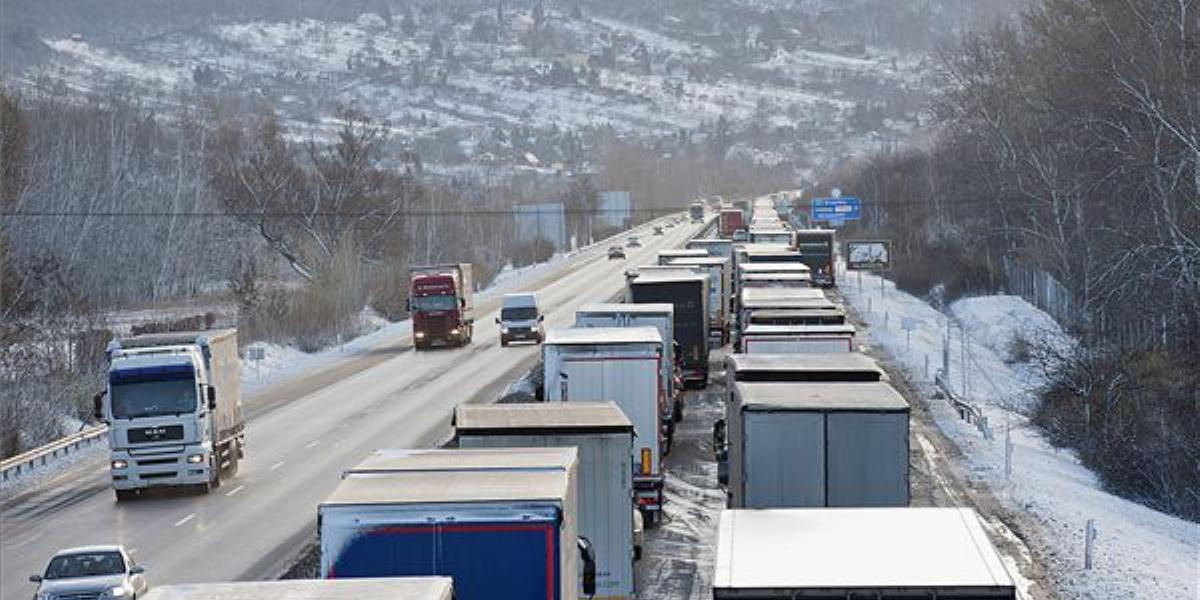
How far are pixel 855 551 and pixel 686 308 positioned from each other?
3211 centimetres

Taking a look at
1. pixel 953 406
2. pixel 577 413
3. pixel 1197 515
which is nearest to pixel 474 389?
pixel 953 406

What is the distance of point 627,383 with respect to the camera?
26672 mm

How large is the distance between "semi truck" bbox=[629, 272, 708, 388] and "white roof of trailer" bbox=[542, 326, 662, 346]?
46.4 ft

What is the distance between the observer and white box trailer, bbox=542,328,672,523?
86.5ft

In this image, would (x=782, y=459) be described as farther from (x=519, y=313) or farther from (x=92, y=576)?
(x=519, y=313)

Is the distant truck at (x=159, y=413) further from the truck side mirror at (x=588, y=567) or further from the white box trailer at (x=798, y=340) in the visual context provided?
the truck side mirror at (x=588, y=567)

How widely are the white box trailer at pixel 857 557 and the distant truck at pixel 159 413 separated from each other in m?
19.3

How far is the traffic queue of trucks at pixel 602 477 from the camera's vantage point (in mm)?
12461

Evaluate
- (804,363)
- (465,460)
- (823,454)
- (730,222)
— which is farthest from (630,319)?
(730,222)

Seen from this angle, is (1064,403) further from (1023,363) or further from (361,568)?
(361,568)

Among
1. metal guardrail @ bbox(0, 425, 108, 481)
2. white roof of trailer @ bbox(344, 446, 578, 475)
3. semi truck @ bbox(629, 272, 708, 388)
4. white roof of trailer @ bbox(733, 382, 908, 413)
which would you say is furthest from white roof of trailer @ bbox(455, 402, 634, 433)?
semi truck @ bbox(629, 272, 708, 388)

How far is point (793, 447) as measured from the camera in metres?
20.4

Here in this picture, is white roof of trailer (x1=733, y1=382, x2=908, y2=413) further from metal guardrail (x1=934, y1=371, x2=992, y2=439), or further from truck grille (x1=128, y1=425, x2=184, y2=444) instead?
metal guardrail (x1=934, y1=371, x2=992, y2=439)

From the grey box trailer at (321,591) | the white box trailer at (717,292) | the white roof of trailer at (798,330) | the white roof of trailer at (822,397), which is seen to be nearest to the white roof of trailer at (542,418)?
the white roof of trailer at (822,397)
